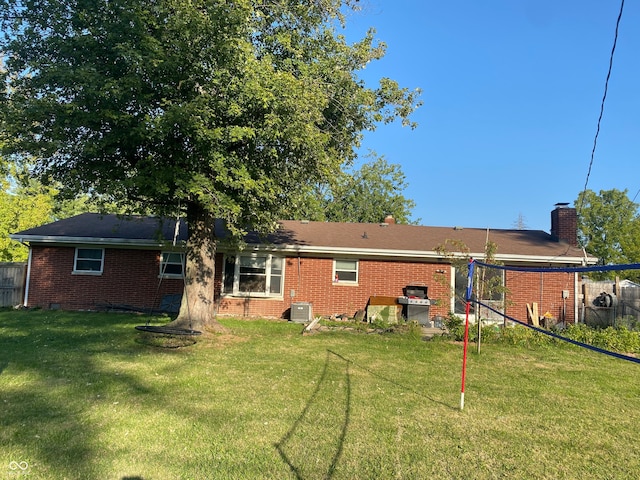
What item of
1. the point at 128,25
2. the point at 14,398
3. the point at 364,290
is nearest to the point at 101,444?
the point at 14,398

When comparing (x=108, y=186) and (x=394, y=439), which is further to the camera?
(x=108, y=186)

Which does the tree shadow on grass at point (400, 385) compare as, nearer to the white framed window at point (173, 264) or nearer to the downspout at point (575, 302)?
the white framed window at point (173, 264)

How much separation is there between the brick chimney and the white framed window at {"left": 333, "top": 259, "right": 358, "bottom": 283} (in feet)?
27.8

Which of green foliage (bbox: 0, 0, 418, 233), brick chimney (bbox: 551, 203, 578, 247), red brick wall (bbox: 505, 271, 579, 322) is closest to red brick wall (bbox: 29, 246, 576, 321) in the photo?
red brick wall (bbox: 505, 271, 579, 322)

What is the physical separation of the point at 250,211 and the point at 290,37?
13.6ft

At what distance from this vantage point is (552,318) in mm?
14367

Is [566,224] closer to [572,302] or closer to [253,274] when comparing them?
[572,302]

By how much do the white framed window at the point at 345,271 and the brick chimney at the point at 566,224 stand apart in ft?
27.8

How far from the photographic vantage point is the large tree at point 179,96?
8039 mm

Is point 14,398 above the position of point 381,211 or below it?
below

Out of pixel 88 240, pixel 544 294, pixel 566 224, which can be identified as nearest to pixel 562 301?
pixel 544 294

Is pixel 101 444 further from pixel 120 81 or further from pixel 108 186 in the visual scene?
pixel 120 81

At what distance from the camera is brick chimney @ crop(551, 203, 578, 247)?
16.8 meters

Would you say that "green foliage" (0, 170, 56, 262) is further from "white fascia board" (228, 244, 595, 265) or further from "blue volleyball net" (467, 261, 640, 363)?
"blue volleyball net" (467, 261, 640, 363)
